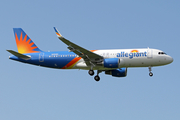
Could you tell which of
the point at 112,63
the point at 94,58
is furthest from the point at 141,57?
the point at 94,58

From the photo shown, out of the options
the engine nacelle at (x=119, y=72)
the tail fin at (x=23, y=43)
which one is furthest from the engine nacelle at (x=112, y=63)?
the tail fin at (x=23, y=43)

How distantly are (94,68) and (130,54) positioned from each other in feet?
20.1

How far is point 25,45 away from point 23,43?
56cm

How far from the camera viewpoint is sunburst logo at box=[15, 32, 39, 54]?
51750mm

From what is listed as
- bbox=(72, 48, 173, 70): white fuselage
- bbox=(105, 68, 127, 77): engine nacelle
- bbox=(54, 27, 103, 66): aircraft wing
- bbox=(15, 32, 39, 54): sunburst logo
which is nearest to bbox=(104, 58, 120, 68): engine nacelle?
bbox=(72, 48, 173, 70): white fuselage

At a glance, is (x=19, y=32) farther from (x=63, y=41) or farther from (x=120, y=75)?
(x=120, y=75)

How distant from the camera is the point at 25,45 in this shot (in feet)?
172

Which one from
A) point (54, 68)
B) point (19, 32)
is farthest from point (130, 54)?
point (19, 32)

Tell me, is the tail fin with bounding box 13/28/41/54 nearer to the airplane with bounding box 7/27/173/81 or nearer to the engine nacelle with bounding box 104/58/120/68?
the airplane with bounding box 7/27/173/81

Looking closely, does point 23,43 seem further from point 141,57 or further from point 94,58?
point 141,57

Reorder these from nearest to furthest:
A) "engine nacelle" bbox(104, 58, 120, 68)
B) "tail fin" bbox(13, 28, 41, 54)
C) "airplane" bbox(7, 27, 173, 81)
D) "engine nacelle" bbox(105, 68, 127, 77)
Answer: "engine nacelle" bbox(104, 58, 120, 68), "airplane" bbox(7, 27, 173, 81), "engine nacelle" bbox(105, 68, 127, 77), "tail fin" bbox(13, 28, 41, 54)

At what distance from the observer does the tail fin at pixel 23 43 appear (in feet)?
170

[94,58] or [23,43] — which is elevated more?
[23,43]

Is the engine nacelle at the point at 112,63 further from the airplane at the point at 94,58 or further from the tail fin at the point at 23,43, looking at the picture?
the tail fin at the point at 23,43
